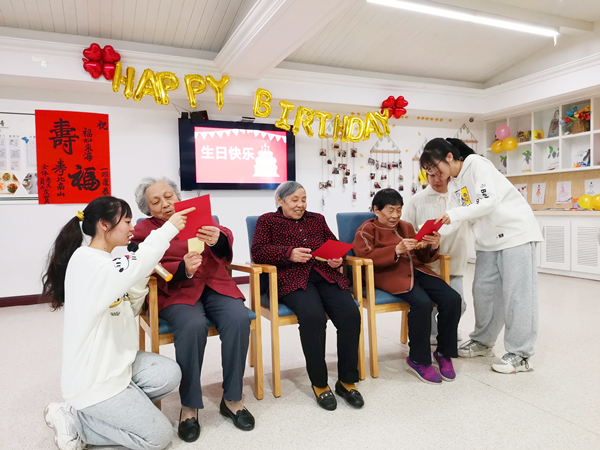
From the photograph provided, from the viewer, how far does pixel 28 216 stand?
417cm

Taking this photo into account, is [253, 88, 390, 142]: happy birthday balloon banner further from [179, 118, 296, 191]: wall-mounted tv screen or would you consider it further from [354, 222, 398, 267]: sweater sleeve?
[354, 222, 398, 267]: sweater sleeve

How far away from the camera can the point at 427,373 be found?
7.01 feet

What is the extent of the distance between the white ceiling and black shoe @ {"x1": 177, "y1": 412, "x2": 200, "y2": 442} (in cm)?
262

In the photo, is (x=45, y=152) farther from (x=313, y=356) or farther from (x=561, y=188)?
(x=561, y=188)

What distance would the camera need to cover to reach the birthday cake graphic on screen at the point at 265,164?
4.95m

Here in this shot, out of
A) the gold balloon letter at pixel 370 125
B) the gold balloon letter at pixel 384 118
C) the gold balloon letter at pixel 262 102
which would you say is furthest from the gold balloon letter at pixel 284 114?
the gold balloon letter at pixel 384 118

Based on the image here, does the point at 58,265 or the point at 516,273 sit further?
the point at 516,273

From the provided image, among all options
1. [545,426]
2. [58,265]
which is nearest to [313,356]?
[545,426]

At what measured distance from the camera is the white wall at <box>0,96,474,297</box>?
4145 millimetres

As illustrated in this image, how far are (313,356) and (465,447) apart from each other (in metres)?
0.69

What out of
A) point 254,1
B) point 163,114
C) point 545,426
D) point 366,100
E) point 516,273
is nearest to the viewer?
point 545,426

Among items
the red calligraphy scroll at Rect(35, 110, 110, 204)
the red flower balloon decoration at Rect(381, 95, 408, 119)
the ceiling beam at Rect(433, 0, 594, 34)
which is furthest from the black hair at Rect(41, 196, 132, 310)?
the red flower balloon decoration at Rect(381, 95, 408, 119)

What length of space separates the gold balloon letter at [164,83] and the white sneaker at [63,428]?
10.2 ft

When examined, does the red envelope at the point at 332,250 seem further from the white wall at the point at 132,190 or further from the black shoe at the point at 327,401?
the white wall at the point at 132,190
